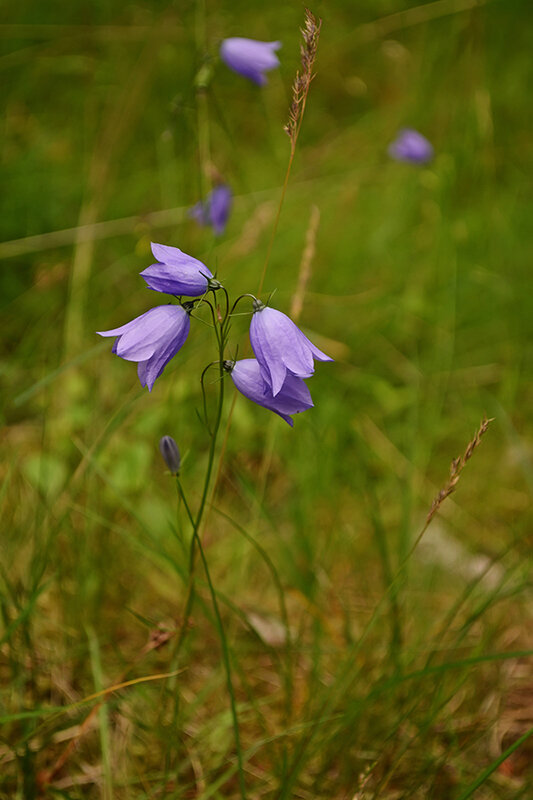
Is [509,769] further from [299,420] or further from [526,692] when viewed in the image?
[299,420]

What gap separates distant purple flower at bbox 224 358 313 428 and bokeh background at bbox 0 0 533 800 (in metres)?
Result: 0.38

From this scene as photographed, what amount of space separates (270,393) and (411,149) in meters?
2.46

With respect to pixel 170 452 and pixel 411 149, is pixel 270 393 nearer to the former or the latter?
pixel 170 452

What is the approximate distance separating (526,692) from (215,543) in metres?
1.00

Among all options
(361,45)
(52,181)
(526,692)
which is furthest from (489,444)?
(361,45)

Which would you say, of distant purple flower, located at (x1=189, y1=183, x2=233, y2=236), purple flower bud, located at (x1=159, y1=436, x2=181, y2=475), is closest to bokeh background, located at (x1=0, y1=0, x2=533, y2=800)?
distant purple flower, located at (x1=189, y1=183, x2=233, y2=236)

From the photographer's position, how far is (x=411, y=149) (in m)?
Result: 3.20

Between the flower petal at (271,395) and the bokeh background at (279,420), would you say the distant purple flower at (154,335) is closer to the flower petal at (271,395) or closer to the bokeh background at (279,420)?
the flower petal at (271,395)

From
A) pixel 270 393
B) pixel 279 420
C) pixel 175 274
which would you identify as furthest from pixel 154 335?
pixel 279 420

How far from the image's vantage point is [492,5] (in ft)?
13.0

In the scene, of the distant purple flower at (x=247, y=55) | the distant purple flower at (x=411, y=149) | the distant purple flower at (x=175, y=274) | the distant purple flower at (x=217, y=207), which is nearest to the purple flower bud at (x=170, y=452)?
the distant purple flower at (x=175, y=274)

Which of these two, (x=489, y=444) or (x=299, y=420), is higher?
(x=299, y=420)

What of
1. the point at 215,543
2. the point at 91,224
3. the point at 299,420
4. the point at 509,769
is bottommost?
the point at 509,769

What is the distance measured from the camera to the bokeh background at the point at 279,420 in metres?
1.52
